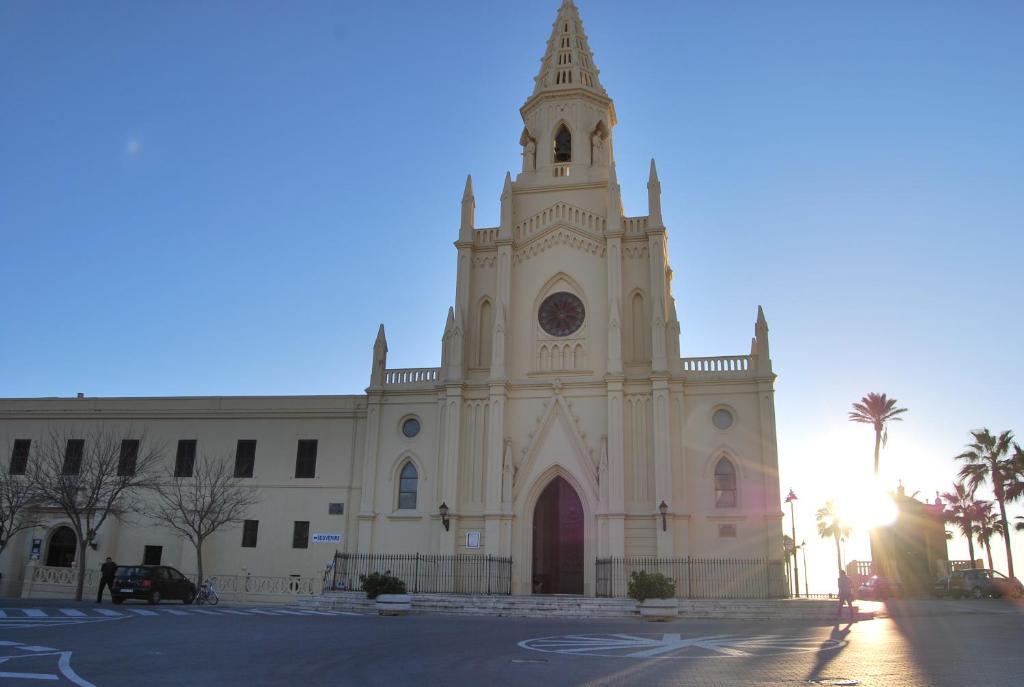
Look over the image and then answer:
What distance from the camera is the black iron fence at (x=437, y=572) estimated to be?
101ft

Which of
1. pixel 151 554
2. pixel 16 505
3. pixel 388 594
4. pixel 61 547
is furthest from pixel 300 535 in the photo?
pixel 61 547

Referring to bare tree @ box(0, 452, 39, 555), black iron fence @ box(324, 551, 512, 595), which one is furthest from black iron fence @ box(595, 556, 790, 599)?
bare tree @ box(0, 452, 39, 555)

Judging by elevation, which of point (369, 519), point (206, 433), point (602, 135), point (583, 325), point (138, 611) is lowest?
point (138, 611)

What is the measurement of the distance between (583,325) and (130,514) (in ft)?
68.4

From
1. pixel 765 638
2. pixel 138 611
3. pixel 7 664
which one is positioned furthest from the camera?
pixel 138 611

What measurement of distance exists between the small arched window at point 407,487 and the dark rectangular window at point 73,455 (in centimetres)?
1445

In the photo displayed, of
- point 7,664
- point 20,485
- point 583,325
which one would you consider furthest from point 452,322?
point 7,664

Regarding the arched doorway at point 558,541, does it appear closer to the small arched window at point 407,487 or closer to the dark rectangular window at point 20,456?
the small arched window at point 407,487

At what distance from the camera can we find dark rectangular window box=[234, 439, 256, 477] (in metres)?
36.0

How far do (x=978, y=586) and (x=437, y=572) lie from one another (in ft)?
77.6

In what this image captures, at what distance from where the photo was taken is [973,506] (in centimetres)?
5462

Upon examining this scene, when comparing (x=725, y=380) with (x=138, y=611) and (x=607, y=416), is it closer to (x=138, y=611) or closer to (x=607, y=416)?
(x=607, y=416)

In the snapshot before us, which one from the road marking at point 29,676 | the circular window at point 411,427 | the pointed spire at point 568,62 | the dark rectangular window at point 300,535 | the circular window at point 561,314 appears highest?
the pointed spire at point 568,62

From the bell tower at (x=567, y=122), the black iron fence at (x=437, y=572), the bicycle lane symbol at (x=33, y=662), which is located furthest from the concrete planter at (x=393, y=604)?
the bell tower at (x=567, y=122)
